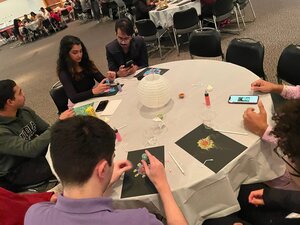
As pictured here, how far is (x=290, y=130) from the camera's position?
0.99 m

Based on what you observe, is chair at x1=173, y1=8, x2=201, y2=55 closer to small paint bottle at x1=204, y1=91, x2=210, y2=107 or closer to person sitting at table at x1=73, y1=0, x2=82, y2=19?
small paint bottle at x1=204, y1=91, x2=210, y2=107

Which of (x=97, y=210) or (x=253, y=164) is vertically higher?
(x=97, y=210)

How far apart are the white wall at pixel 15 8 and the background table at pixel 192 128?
50.8 ft

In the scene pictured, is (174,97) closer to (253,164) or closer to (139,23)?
(253,164)

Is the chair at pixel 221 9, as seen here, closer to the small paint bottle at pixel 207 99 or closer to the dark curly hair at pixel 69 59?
the dark curly hair at pixel 69 59

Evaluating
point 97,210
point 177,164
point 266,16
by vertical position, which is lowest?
point 266,16

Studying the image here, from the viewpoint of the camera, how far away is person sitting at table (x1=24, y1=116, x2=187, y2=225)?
0.94 m

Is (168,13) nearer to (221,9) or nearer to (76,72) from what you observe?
(221,9)

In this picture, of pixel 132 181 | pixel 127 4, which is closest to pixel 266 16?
pixel 127 4

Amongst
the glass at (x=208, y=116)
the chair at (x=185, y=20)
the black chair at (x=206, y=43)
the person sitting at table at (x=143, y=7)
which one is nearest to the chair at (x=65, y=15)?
the person sitting at table at (x=143, y=7)

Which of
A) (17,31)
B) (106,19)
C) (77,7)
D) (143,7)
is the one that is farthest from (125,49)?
(17,31)

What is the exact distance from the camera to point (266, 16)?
564 cm

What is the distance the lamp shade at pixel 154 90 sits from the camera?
1.83 m

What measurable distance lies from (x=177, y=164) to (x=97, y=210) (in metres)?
0.60
